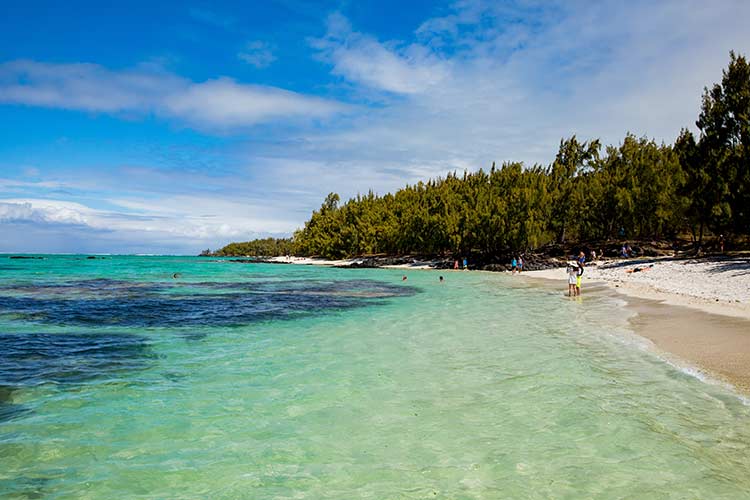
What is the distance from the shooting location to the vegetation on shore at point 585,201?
42.4m

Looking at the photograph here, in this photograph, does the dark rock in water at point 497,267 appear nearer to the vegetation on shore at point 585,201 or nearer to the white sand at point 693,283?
the vegetation on shore at point 585,201

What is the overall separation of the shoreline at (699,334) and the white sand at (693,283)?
74 millimetres

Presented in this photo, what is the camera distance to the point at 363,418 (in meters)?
7.81

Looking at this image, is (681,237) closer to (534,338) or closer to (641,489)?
(534,338)

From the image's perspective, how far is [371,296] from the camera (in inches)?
1219

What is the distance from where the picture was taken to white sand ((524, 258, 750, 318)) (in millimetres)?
20747

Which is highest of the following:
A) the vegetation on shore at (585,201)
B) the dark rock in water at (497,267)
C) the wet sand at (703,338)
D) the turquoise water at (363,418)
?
the vegetation on shore at (585,201)

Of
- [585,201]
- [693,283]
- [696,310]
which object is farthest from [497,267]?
[696,310]

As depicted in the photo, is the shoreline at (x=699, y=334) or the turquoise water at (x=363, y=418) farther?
the shoreline at (x=699, y=334)

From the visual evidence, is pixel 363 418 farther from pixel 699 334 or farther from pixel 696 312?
pixel 696 312

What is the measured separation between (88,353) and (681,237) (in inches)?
3086

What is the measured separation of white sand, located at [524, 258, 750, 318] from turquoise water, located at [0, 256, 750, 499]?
8.73 metres

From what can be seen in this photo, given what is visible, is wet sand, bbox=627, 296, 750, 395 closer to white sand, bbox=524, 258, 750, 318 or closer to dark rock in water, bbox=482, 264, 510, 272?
white sand, bbox=524, 258, 750, 318

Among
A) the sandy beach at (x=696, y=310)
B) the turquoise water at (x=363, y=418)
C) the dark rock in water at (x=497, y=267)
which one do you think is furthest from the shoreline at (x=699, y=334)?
the dark rock in water at (x=497, y=267)
